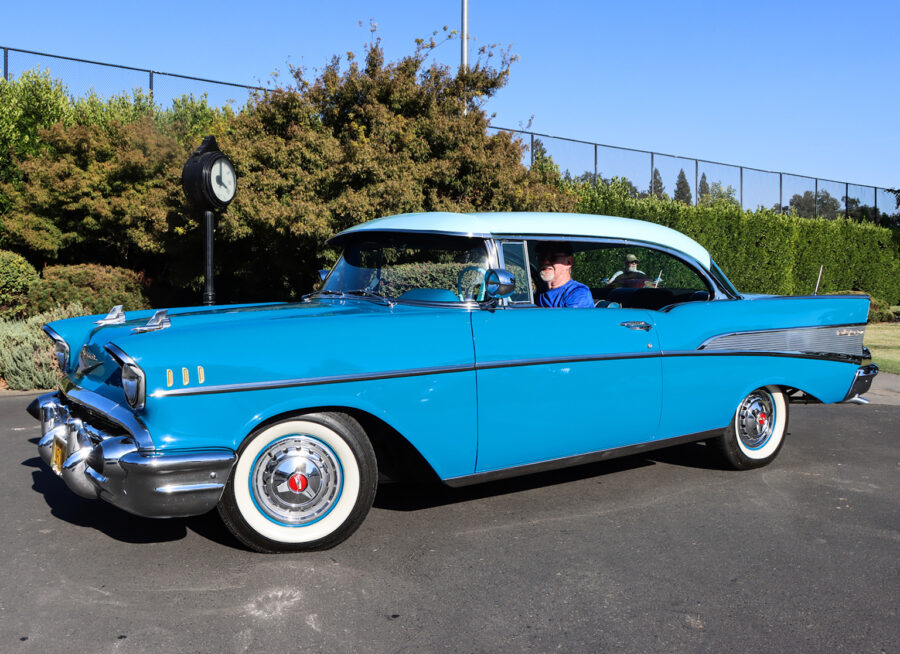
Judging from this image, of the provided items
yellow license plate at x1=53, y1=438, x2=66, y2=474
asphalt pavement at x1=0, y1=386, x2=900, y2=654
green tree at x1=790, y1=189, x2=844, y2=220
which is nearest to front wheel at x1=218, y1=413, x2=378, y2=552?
asphalt pavement at x1=0, y1=386, x2=900, y2=654

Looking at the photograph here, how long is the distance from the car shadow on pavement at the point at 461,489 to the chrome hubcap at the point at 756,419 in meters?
0.78

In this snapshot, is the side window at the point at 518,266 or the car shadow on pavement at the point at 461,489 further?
the car shadow on pavement at the point at 461,489

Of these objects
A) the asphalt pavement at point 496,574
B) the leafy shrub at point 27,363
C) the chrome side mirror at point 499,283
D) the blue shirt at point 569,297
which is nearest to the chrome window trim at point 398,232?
the chrome side mirror at point 499,283

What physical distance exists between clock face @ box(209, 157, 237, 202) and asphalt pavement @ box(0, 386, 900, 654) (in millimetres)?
4536

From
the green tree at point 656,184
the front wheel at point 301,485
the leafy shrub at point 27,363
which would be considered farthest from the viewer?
the green tree at point 656,184

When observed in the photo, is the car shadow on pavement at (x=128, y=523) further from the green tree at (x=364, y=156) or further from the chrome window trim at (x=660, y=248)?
the green tree at (x=364, y=156)

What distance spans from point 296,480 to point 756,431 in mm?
3310

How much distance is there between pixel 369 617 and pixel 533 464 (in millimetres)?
1437

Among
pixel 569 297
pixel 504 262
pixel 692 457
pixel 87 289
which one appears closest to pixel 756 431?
pixel 692 457

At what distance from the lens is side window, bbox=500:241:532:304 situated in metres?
4.25

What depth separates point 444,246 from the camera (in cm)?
428

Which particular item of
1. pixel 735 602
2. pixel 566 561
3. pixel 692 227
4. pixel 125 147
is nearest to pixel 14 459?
pixel 566 561

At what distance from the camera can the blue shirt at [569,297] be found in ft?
15.3

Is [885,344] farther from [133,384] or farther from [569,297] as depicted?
[133,384]
